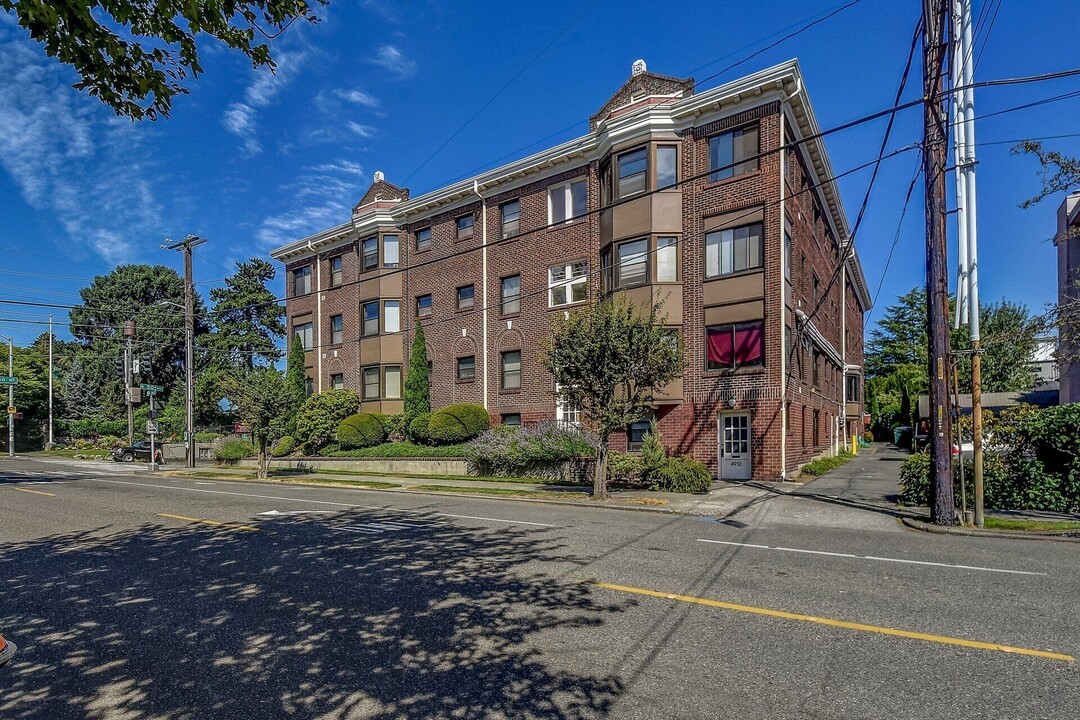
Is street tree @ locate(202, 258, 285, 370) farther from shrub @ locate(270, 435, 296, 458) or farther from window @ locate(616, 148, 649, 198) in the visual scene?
window @ locate(616, 148, 649, 198)

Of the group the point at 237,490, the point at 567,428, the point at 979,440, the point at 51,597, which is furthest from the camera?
the point at 567,428

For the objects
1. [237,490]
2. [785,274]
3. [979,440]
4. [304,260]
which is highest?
[304,260]

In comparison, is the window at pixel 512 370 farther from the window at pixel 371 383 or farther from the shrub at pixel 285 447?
the shrub at pixel 285 447

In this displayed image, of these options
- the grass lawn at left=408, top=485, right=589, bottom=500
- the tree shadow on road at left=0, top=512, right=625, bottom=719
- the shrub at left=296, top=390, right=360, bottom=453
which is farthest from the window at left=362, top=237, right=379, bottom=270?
the tree shadow on road at left=0, top=512, right=625, bottom=719

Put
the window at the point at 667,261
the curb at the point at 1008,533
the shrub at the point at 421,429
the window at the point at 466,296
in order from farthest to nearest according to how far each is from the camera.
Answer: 1. the window at the point at 466,296
2. the shrub at the point at 421,429
3. the window at the point at 667,261
4. the curb at the point at 1008,533

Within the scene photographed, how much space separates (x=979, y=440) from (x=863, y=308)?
148 ft

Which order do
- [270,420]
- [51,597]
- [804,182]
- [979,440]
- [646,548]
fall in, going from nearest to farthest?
[51,597] → [646,548] → [979,440] → [804,182] → [270,420]

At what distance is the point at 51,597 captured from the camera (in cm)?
671

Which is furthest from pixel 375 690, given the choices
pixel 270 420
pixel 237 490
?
pixel 270 420

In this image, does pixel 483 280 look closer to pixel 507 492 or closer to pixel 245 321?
pixel 507 492

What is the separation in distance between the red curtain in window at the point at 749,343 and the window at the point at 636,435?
399 centimetres

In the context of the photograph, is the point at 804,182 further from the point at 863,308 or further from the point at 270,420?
the point at 863,308

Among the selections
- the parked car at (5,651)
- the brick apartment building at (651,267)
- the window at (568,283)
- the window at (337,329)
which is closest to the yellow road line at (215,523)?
the parked car at (5,651)

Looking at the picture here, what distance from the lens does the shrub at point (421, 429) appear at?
2727cm
